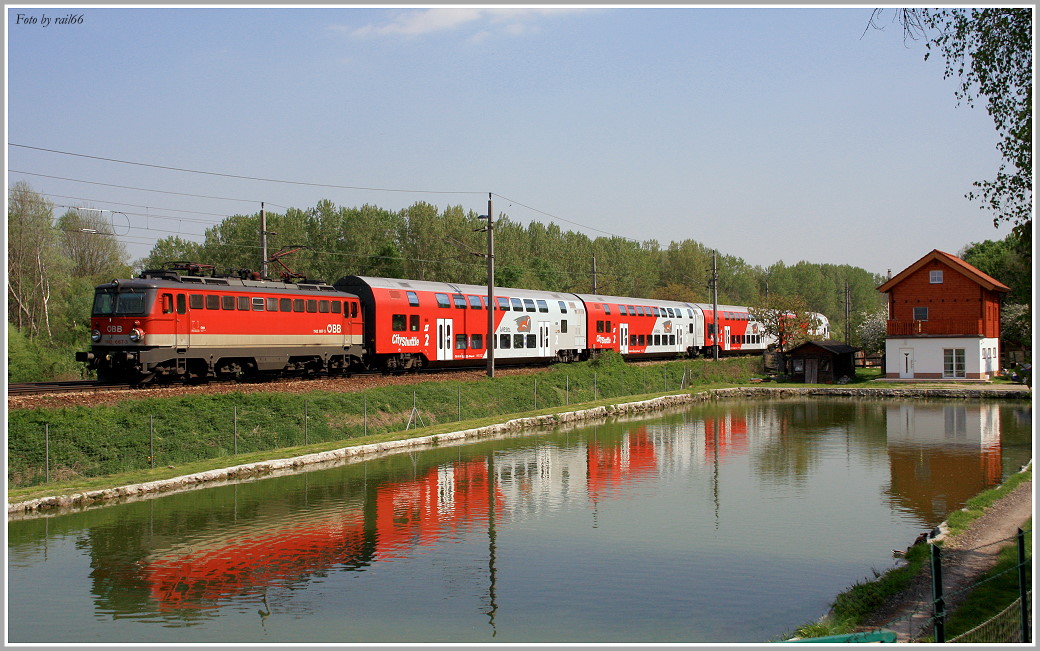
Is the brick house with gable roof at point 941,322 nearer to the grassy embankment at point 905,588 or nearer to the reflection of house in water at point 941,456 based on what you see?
the reflection of house in water at point 941,456

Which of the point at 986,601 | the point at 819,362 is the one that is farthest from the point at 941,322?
the point at 986,601

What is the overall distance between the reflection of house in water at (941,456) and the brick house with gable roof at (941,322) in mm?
11880

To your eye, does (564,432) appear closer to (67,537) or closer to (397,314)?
(397,314)

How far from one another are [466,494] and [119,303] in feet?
48.2

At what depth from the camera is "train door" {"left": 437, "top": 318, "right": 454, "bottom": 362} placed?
1747 inches

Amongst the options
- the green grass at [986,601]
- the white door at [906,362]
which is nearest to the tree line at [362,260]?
the white door at [906,362]

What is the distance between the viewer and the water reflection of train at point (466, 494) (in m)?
17.3

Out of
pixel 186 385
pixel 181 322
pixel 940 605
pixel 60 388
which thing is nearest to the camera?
pixel 940 605

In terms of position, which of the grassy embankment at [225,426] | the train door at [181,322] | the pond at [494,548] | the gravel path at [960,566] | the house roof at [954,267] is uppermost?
the house roof at [954,267]

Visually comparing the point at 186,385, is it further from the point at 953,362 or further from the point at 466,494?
the point at 953,362

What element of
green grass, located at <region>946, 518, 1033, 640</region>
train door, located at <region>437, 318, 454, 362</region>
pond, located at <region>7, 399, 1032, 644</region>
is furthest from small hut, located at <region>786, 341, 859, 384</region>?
green grass, located at <region>946, 518, 1033, 640</region>

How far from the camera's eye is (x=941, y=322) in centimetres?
6012

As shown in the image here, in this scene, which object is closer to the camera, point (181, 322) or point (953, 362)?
point (181, 322)

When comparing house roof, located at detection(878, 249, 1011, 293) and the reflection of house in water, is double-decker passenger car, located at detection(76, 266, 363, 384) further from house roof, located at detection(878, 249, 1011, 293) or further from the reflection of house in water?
house roof, located at detection(878, 249, 1011, 293)
